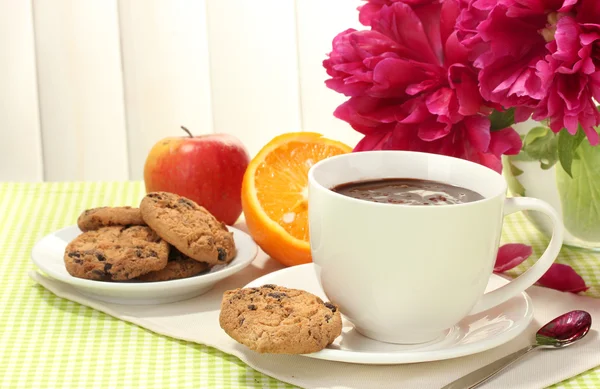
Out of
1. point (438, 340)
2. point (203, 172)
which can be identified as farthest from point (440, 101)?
point (203, 172)

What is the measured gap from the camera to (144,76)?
2.29 meters

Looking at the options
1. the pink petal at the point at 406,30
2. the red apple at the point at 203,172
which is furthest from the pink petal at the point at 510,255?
the red apple at the point at 203,172

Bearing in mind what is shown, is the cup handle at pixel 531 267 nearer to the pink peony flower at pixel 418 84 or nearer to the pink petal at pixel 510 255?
the pink peony flower at pixel 418 84

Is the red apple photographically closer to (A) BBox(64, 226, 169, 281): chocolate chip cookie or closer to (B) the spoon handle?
(A) BBox(64, 226, 169, 281): chocolate chip cookie

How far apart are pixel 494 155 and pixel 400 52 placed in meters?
0.17

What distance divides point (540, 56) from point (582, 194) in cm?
28

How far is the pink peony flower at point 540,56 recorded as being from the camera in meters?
0.84

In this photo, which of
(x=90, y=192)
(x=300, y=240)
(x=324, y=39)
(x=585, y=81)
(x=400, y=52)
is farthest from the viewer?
(x=324, y=39)

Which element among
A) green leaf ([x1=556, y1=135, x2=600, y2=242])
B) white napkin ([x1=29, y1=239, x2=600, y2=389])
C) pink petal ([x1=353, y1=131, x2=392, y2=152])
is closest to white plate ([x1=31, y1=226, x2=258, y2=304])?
white napkin ([x1=29, y1=239, x2=600, y2=389])

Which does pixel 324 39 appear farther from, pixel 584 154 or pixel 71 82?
pixel 584 154

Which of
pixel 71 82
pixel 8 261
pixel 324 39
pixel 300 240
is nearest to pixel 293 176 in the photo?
pixel 300 240

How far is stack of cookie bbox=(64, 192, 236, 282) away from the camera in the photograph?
3.33 ft

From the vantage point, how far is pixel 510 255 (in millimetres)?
1173

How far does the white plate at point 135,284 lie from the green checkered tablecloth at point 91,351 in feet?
0.11
